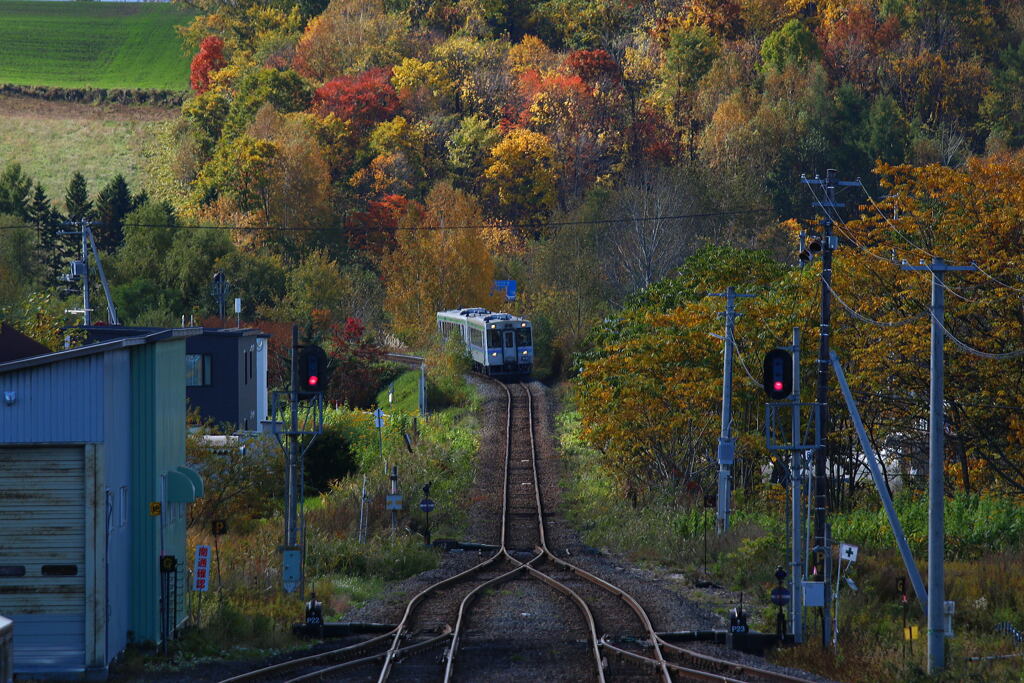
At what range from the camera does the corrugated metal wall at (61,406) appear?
15.9 metres

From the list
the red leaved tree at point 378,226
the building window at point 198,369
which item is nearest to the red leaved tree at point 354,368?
the building window at point 198,369

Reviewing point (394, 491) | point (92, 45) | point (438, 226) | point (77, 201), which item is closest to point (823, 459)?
point (394, 491)

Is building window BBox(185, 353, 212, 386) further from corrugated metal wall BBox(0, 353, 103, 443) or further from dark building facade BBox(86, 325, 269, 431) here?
corrugated metal wall BBox(0, 353, 103, 443)

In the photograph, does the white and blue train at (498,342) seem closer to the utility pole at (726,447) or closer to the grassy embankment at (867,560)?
the grassy embankment at (867,560)

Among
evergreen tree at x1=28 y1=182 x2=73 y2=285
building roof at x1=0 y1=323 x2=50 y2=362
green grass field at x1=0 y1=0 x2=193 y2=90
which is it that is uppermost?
green grass field at x1=0 y1=0 x2=193 y2=90

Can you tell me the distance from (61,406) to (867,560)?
1359cm

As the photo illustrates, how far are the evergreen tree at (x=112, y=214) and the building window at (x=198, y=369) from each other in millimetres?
41395

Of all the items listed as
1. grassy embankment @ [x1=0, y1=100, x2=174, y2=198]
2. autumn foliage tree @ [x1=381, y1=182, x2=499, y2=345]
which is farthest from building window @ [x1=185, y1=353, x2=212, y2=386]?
grassy embankment @ [x1=0, y1=100, x2=174, y2=198]

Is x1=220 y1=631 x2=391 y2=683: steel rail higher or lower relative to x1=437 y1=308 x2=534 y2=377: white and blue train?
lower

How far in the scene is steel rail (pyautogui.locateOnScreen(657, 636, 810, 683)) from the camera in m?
15.9

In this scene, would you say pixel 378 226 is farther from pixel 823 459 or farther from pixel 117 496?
pixel 117 496

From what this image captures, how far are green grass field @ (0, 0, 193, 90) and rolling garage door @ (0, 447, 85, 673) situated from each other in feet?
389

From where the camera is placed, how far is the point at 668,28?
111 metres

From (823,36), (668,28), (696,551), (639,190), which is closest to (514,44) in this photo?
(668,28)
